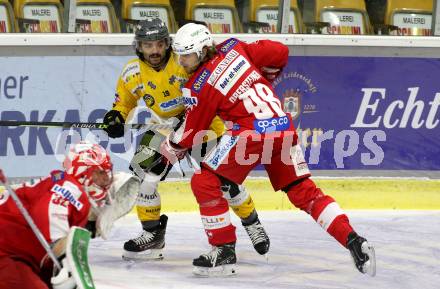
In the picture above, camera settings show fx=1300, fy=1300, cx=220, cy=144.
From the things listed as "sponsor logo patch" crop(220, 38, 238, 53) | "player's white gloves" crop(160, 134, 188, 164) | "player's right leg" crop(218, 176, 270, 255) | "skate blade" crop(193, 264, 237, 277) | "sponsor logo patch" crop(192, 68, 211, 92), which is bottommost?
"skate blade" crop(193, 264, 237, 277)

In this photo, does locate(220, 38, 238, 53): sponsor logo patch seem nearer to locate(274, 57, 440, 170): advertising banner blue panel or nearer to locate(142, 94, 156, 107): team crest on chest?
locate(142, 94, 156, 107): team crest on chest

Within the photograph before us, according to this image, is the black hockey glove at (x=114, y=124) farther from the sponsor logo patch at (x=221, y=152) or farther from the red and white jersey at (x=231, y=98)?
the sponsor logo patch at (x=221, y=152)

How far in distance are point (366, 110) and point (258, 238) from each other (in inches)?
79.4

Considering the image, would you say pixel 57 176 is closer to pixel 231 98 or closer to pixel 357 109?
pixel 231 98

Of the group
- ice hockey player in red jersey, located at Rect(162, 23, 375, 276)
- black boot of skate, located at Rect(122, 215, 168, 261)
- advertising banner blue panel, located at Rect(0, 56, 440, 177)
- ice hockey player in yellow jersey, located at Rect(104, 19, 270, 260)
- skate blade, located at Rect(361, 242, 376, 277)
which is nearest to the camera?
skate blade, located at Rect(361, 242, 376, 277)

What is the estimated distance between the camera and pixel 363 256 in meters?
6.33

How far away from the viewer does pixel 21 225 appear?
4.96m

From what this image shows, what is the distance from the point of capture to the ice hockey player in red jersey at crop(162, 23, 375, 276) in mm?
6590

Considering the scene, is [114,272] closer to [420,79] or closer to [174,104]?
[174,104]

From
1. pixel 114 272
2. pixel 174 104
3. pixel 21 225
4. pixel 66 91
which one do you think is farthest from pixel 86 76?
pixel 21 225

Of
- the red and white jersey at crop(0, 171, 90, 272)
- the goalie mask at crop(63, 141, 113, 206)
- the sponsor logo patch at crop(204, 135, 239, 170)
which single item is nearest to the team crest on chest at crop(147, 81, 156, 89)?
the sponsor logo patch at crop(204, 135, 239, 170)

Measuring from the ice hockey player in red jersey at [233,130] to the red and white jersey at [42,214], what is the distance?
5.47 feet

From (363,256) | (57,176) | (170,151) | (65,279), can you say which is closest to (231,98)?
(170,151)

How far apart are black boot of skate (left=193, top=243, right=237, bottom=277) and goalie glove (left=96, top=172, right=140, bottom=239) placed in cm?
141
